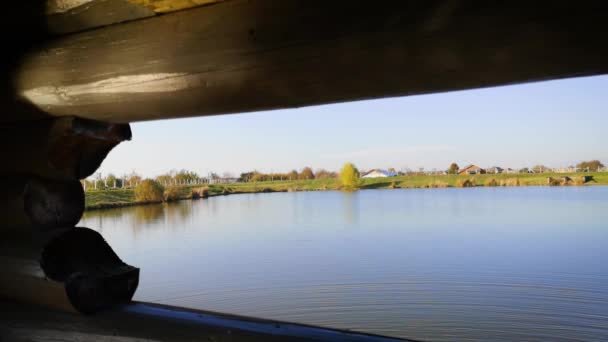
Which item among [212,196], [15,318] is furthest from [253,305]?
[212,196]

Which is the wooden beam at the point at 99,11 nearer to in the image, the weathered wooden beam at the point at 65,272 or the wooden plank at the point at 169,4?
the wooden plank at the point at 169,4

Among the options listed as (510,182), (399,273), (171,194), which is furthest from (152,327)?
(510,182)

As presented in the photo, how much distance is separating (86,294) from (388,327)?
302 cm

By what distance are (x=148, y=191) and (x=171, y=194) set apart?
247 cm

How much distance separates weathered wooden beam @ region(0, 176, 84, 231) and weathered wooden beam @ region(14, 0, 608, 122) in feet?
1.04

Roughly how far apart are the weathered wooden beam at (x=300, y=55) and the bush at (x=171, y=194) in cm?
1757

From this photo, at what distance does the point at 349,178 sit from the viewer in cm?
3122

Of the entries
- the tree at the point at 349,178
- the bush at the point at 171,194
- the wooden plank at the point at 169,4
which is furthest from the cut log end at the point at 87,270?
the tree at the point at 349,178

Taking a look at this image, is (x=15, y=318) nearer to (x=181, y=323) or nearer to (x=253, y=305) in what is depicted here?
(x=181, y=323)

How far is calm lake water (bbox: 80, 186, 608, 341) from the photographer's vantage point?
4.43 m

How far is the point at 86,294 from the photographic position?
179 cm

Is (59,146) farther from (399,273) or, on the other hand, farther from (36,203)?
(399,273)

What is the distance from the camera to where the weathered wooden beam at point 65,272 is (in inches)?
70.4

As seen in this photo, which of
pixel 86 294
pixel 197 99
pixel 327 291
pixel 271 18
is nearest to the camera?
pixel 271 18
